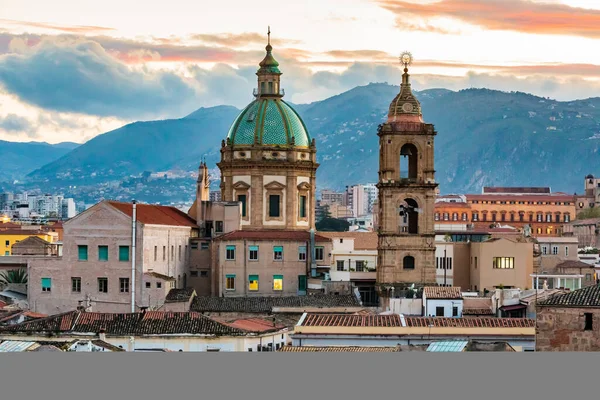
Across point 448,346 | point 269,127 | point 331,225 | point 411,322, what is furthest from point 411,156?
point 331,225

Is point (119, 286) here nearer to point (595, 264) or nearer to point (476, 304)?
point (476, 304)

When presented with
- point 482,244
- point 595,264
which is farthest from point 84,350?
point 595,264

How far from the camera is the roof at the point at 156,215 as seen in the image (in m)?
84.7

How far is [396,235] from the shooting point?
8444 cm

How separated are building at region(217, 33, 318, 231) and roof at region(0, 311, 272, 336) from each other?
32053 millimetres

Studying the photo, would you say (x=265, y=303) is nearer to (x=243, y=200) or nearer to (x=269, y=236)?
(x=269, y=236)

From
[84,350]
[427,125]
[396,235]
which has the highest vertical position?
[427,125]

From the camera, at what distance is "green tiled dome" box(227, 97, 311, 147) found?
319ft

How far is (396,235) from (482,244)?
6179mm

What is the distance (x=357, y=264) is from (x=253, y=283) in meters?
7.09

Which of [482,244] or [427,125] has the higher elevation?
[427,125]

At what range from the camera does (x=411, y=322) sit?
61406 mm

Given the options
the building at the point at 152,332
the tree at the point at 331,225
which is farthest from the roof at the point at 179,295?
the tree at the point at 331,225

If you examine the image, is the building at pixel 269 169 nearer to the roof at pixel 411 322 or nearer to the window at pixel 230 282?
the window at pixel 230 282
